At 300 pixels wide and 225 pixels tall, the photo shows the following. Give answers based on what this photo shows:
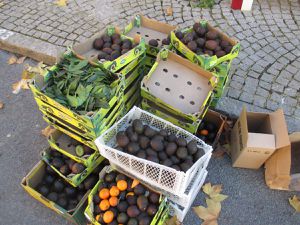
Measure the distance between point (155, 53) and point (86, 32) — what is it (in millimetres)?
1811

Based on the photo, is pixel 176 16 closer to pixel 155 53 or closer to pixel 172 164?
pixel 155 53

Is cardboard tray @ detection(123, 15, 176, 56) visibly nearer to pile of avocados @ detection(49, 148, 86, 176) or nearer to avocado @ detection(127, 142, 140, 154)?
avocado @ detection(127, 142, 140, 154)

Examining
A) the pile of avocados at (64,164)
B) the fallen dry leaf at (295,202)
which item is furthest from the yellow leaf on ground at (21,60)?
the fallen dry leaf at (295,202)

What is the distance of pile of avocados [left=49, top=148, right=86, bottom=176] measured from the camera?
2789mm

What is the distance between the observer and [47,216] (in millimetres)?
2965

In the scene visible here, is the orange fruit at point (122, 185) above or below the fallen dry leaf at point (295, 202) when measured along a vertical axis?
above

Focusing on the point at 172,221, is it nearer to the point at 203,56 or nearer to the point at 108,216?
the point at 108,216

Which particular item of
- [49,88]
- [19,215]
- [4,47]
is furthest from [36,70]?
[19,215]

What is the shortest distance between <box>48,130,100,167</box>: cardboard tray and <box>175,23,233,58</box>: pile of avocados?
151cm

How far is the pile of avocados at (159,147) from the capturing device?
2.42 m

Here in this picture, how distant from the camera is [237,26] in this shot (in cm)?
464

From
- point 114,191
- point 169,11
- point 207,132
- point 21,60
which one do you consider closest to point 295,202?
point 207,132

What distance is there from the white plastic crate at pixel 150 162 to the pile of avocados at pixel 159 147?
0.07 meters

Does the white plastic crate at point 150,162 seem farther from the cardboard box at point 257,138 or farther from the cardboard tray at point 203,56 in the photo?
the cardboard tray at point 203,56
